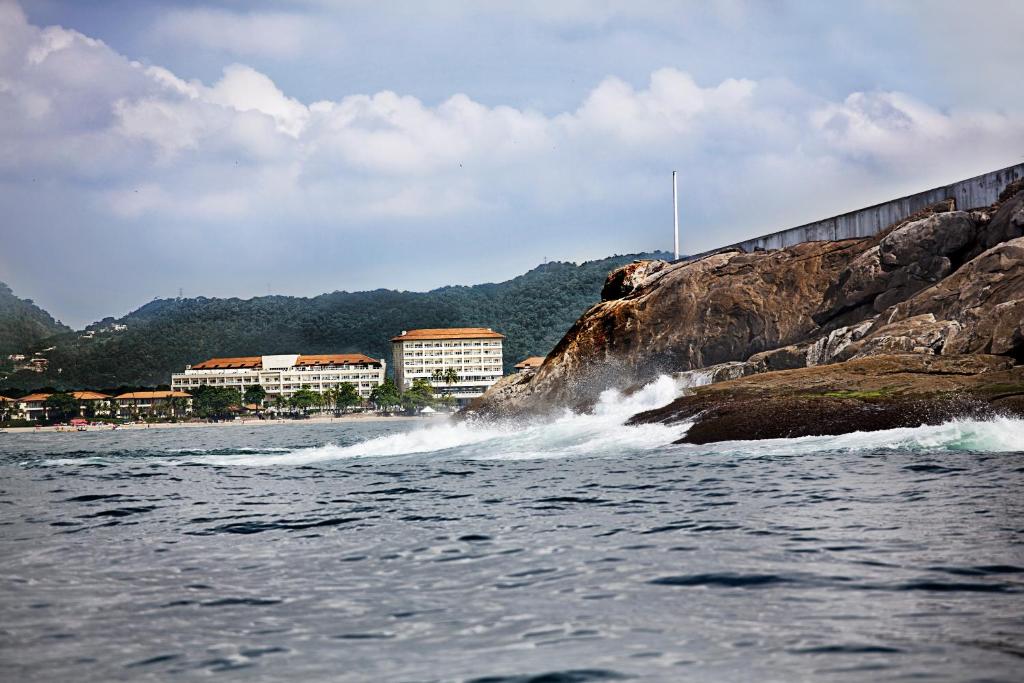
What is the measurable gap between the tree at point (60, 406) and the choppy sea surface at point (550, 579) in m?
178

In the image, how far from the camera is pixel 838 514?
11008mm

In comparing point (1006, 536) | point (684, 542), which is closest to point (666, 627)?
point (684, 542)

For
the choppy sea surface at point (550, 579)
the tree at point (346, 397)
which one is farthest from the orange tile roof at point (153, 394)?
the choppy sea surface at point (550, 579)

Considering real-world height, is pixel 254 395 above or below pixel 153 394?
below

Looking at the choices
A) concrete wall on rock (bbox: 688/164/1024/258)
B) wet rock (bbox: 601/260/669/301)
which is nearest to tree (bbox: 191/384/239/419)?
wet rock (bbox: 601/260/669/301)

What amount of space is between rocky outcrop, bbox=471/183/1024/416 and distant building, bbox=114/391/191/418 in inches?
5889

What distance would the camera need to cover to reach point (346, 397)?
189750mm

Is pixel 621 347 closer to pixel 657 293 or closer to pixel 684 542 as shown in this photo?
pixel 657 293

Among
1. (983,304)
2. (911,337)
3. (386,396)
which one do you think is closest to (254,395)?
(386,396)

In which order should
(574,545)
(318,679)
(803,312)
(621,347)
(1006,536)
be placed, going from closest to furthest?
(318,679) < (1006,536) < (574,545) < (803,312) < (621,347)

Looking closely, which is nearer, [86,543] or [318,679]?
[318,679]

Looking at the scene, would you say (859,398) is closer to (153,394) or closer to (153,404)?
(153,404)

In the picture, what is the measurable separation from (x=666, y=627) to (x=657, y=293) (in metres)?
36.0

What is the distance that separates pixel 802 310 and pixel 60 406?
172294mm
